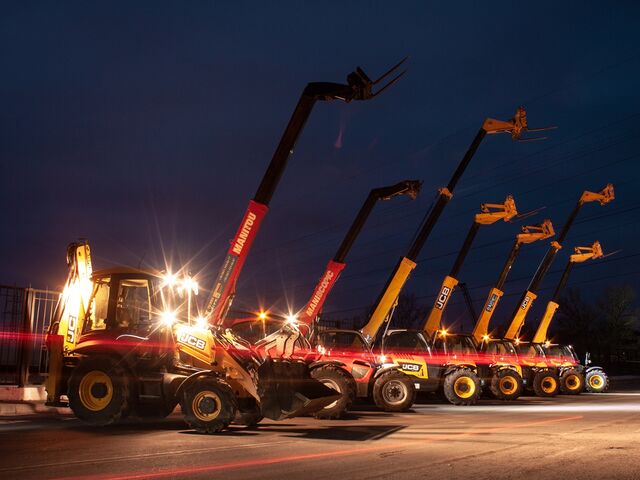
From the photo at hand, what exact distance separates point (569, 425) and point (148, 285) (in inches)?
348

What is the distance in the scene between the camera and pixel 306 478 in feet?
27.1

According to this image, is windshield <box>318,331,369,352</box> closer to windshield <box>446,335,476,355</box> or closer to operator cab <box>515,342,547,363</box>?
windshield <box>446,335,476,355</box>

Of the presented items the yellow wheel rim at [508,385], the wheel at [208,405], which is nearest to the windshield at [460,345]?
the yellow wheel rim at [508,385]

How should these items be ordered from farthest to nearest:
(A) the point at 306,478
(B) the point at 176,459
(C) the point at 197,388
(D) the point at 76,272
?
(D) the point at 76,272 → (C) the point at 197,388 → (B) the point at 176,459 → (A) the point at 306,478

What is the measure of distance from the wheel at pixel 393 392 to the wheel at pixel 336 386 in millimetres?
2217

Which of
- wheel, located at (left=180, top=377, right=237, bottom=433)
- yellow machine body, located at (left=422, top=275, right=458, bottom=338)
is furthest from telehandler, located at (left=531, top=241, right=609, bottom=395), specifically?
wheel, located at (left=180, top=377, right=237, bottom=433)

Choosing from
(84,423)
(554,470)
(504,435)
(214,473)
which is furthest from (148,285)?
(554,470)

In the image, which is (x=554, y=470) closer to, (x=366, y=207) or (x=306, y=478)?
(x=306, y=478)

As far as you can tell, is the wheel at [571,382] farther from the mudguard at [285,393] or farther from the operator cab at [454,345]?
the mudguard at [285,393]

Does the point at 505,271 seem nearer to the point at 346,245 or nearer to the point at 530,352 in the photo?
the point at 530,352

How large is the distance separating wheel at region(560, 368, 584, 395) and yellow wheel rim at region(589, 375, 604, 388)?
225 centimetres

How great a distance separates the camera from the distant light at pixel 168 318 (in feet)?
45.2

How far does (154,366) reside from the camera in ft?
44.7

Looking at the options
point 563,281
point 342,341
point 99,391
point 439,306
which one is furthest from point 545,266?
point 99,391
